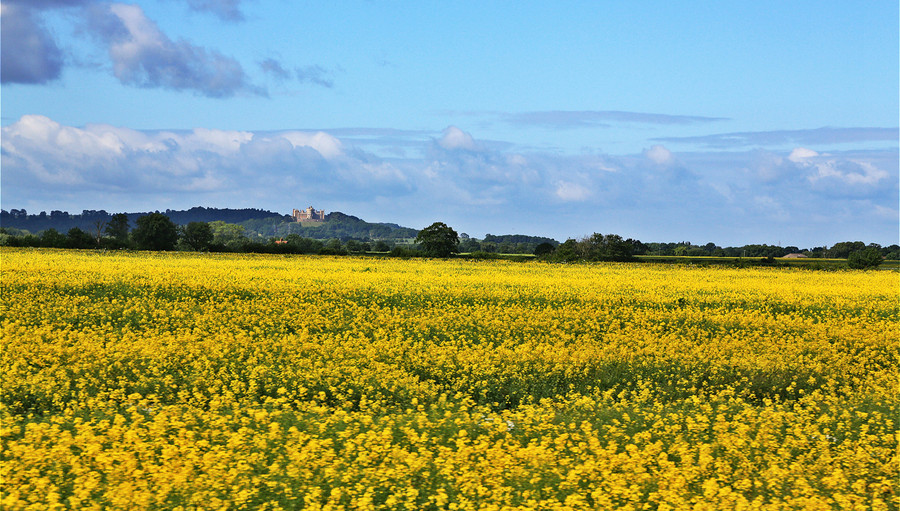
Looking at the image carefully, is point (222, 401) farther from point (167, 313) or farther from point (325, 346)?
point (167, 313)

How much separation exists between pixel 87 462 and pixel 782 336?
16989mm

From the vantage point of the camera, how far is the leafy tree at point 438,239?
3216 inches

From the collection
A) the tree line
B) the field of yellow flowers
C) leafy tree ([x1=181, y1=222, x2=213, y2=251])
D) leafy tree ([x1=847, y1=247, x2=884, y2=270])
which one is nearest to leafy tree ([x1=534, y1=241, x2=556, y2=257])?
the tree line

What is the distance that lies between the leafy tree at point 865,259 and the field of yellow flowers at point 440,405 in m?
42.8

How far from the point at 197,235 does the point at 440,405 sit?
90.3 meters

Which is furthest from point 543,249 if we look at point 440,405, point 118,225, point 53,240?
point 440,405

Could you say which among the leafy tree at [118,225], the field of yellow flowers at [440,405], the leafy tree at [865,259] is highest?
the leafy tree at [118,225]

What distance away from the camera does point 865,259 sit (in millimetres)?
62969

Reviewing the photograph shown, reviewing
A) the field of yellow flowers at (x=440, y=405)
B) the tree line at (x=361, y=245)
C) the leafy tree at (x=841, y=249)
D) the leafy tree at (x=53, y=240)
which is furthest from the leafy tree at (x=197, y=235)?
the leafy tree at (x=841, y=249)

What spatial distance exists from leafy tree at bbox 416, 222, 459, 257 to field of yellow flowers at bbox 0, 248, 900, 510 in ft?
186

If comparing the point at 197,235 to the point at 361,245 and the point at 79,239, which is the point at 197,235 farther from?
the point at 361,245

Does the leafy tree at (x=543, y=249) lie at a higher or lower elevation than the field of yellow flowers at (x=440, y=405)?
higher

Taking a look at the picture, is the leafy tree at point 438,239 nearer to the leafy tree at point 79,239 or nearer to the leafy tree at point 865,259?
the leafy tree at point 79,239

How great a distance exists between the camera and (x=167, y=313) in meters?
19.7
